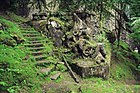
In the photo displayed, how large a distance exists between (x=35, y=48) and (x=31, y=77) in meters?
2.97

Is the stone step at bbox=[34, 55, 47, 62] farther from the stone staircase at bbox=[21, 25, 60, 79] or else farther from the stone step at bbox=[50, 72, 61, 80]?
the stone step at bbox=[50, 72, 61, 80]

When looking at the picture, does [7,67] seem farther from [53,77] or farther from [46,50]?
[46,50]

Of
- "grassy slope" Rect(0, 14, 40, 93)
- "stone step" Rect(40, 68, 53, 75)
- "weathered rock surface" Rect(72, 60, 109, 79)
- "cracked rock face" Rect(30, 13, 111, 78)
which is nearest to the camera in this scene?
"grassy slope" Rect(0, 14, 40, 93)

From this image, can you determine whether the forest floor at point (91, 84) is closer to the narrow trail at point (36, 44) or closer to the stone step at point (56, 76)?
the stone step at point (56, 76)

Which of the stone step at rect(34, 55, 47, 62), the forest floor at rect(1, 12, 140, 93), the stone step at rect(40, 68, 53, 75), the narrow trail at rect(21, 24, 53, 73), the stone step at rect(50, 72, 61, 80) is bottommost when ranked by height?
the forest floor at rect(1, 12, 140, 93)

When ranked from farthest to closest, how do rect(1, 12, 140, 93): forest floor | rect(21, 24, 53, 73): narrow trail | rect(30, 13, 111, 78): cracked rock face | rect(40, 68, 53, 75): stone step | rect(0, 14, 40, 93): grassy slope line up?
rect(30, 13, 111, 78): cracked rock face → rect(21, 24, 53, 73): narrow trail → rect(40, 68, 53, 75): stone step → rect(1, 12, 140, 93): forest floor → rect(0, 14, 40, 93): grassy slope

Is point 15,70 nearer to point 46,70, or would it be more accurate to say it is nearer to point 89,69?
point 46,70

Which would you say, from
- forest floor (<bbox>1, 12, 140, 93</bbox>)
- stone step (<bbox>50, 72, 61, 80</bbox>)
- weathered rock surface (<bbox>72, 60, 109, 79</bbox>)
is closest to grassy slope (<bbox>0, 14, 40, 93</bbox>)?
forest floor (<bbox>1, 12, 140, 93</bbox>)

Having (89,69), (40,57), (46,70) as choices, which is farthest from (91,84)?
Result: (40,57)

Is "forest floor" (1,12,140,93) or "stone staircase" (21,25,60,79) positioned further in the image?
"stone staircase" (21,25,60,79)

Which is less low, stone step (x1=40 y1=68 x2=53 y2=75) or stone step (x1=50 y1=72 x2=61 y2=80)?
stone step (x1=40 y1=68 x2=53 y2=75)

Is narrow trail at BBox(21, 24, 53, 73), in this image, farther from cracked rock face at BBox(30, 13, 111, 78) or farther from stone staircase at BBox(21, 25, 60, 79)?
cracked rock face at BBox(30, 13, 111, 78)

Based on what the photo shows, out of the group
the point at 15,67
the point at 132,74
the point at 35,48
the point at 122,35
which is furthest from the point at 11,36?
the point at 122,35

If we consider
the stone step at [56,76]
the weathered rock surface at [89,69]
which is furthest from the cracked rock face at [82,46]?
the stone step at [56,76]
